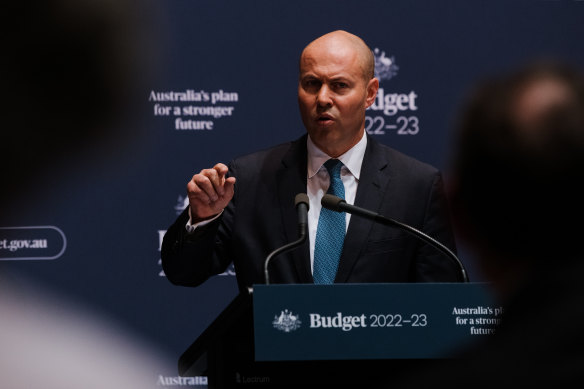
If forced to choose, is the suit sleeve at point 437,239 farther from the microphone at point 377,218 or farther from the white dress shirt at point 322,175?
the microphone at point 377,218

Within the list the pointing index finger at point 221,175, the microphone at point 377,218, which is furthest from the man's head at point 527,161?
the pointing index finger at point 221,175

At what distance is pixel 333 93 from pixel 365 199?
48 centimetres

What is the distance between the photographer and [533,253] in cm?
89

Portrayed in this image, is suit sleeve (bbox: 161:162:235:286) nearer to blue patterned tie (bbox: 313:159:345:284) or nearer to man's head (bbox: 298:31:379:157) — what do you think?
blue patterned tie (bbox: 313:159:345:284)

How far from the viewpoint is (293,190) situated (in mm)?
3389

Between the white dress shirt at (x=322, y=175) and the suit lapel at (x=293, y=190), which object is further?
the white dress shirt at (x=322, y=175)

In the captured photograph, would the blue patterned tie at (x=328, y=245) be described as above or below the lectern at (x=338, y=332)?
above

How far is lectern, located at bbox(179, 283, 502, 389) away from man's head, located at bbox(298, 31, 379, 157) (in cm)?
142

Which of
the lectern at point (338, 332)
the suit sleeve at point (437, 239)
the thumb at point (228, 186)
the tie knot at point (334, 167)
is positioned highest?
the tie knot at point (334, 167)

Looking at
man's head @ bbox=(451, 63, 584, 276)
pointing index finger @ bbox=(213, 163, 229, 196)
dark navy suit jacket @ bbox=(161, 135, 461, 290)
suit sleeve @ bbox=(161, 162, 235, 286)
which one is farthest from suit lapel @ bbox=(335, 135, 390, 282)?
man's head @ bbox=(451, 63, 584, 276)

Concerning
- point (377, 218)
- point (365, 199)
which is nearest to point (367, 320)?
point (377, 218)

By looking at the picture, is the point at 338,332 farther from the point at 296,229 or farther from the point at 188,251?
the point at 296,229

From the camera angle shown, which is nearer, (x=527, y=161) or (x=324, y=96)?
(x=527, y=161)

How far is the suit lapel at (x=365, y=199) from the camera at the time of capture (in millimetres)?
3174
